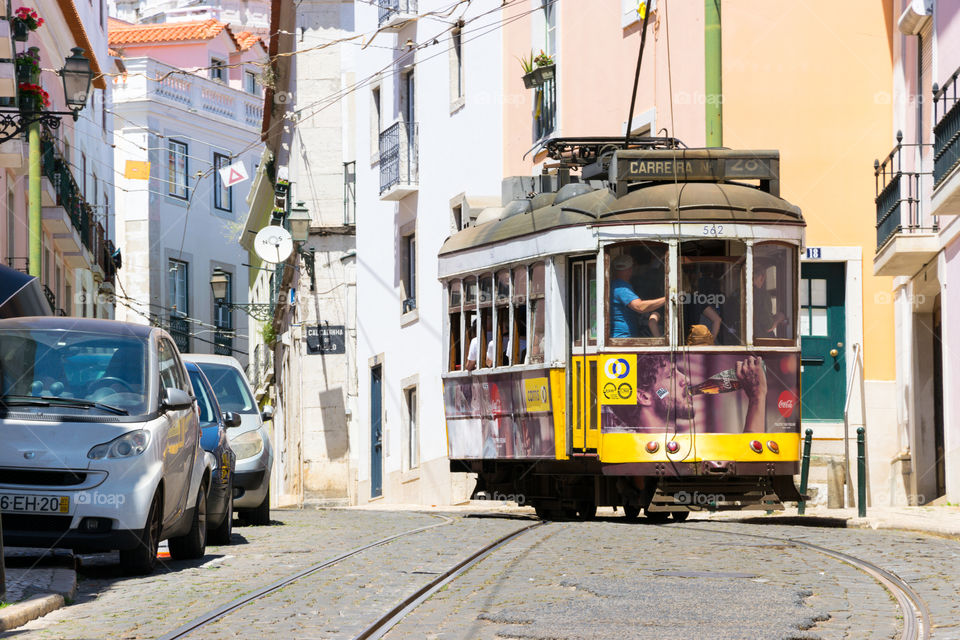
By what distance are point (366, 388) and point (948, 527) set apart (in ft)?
66.2

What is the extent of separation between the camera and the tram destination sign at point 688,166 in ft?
52.6

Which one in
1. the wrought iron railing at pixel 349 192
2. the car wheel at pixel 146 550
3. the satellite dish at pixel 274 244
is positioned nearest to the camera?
the car wheel at pixel 146 550

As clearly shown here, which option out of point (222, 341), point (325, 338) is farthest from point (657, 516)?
point (222, 341)

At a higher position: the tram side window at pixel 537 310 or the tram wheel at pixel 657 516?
the tram side window at pixel 537 310

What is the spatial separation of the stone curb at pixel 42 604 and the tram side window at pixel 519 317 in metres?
7.40

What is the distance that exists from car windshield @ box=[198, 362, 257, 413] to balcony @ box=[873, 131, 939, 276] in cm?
810

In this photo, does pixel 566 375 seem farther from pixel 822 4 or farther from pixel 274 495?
pixel 274 495

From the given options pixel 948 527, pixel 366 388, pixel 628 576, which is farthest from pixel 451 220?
pixel 628 576

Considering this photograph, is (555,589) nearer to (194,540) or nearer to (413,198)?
(194,540)

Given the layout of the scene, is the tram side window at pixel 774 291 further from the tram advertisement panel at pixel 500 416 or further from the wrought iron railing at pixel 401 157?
the wrought iron railing at pixel 401 157

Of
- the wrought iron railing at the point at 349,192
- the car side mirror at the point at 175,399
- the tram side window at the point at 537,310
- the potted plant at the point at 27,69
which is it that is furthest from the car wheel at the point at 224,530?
the wrought iron railing at the point at 349,192

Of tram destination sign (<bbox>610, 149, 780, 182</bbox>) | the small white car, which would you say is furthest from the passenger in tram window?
the small white car

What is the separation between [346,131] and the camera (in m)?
35.5

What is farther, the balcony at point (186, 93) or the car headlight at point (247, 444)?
the balcony at point (186, 93)
